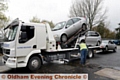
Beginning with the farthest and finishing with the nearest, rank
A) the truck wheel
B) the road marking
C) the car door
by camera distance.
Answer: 1. the car door
2. the truck wheel
3. the road marking

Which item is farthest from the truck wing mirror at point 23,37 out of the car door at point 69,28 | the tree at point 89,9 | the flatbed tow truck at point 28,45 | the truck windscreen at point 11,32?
the tree at point 89,9

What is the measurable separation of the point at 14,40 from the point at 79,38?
508 centimetres

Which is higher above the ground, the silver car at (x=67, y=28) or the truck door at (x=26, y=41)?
the silver car at (x=67, y=28)

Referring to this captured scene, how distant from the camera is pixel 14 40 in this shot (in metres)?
5.92

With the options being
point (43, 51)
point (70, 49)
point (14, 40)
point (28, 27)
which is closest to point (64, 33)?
point (70, 49)

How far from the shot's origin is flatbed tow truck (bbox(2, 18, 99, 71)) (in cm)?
594

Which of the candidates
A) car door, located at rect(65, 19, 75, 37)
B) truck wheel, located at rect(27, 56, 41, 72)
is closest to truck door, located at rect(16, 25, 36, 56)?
truck wheel, located at rect(27, 56, 41, 72)

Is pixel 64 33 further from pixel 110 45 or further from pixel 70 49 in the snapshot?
pixel 110 45

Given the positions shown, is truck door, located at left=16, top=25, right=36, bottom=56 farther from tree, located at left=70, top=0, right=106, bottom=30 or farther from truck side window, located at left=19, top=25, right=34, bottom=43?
tree, located at left=70, top=0, right=106, bottom=30

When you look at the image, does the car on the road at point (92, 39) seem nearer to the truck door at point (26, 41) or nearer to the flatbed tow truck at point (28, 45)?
the flatbed tow truck at point (28, 45)

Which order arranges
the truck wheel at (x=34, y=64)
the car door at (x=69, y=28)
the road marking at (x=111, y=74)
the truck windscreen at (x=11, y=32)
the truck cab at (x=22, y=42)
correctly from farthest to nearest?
the car door at (x=69, y=28) < the truck wheel at (x=34, y=64) < the truck windscreen at (x=11, y=32) < the truck cab at (x=22, y=42) < the road marking at (x=111, y=74)

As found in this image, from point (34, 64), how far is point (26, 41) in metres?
1.28

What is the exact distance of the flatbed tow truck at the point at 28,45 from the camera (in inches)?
234

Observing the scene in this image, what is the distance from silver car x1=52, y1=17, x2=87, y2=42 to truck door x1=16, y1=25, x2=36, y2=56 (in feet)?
6.46
